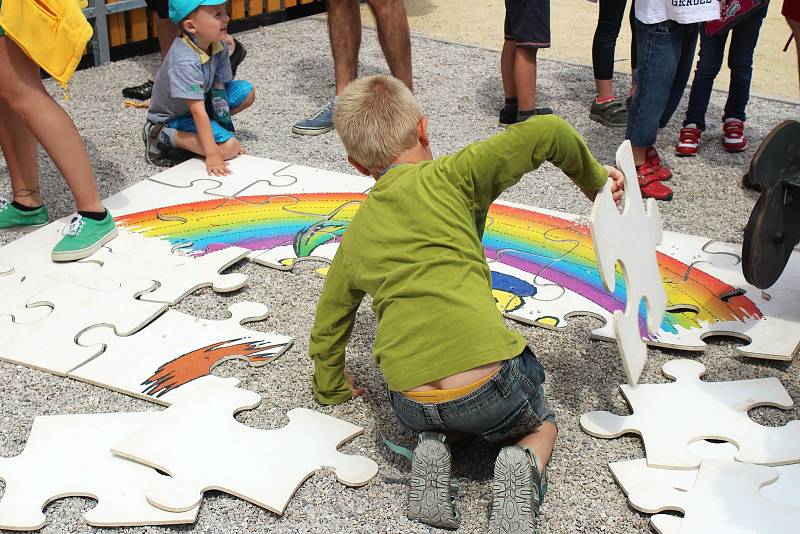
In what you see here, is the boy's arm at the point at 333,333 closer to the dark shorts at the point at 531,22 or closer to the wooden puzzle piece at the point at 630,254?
the wooden puzzle piece at the point at 630,254

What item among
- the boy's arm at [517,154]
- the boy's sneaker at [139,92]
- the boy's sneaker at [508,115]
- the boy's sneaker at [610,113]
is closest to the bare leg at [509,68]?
the boy's sneaker at [508,115]

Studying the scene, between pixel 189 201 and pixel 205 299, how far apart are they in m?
0.91

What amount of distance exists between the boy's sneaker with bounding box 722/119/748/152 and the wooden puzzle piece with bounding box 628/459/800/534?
110 inches

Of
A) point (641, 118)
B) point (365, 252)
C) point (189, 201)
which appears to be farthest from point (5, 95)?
point (641, 118)

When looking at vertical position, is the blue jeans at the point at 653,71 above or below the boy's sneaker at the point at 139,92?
above

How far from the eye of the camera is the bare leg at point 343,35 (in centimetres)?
527

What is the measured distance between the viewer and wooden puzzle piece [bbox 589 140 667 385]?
247 centimetres

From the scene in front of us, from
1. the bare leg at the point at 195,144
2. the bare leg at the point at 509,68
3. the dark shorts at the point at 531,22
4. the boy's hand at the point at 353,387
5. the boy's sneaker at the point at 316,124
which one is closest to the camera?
the boy's hand at the point at 353,387

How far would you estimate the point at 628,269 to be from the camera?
264 centimetres

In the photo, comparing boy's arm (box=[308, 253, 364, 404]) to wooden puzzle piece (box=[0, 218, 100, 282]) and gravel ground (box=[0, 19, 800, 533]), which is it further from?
wooden puzzle piece (box=[0, 218, 100, 282])

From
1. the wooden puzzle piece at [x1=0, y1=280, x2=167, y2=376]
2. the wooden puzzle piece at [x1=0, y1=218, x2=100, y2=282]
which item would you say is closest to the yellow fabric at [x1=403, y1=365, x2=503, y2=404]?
the wooden puzzle piece at [x1=0, y1=280, x2=167, y2=376]

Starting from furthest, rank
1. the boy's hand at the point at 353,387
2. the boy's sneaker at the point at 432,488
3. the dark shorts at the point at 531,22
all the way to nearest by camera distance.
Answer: the dark shorts at the point at 531,22 < the boy's hand at the point at 353,387 < the boy's sneaker at the point at 432,488

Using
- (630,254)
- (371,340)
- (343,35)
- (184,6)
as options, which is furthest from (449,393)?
(343,35)

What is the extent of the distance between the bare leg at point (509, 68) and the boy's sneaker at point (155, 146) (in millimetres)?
1925
